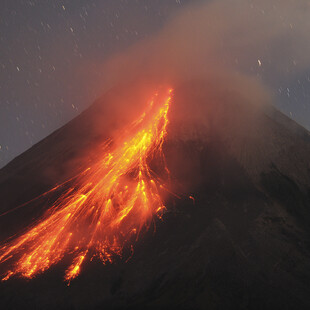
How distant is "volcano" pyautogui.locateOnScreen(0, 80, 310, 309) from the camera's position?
17234mm

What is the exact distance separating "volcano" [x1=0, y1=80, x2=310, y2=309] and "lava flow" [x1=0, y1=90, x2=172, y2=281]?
57 cm

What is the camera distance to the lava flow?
72.5 ft

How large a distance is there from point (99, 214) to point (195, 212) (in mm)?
8436

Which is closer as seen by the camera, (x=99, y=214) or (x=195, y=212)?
(x=195, y=212)

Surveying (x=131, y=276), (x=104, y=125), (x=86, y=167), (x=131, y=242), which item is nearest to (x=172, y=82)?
(x=104, y=125)

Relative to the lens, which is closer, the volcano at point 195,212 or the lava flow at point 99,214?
the volcano at point 195,212

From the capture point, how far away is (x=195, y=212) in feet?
84.7

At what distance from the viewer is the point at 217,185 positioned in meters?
29.8

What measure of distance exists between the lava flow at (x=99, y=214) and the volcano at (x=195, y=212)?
572 mm

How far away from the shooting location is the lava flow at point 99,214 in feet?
72.5

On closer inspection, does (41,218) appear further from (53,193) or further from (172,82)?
(172,82)

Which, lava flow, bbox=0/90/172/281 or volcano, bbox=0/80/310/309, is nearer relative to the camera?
volcano, bbox=0/80/310/309

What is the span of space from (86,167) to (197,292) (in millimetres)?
21588

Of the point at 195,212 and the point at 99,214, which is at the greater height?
the point at 99,214
